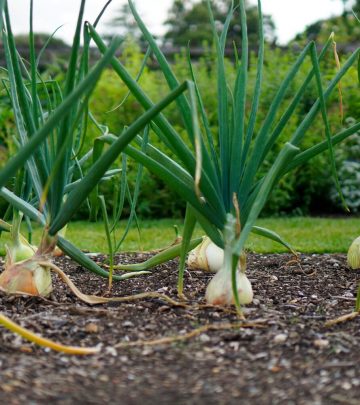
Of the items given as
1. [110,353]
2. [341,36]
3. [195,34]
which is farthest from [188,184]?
[195,34]

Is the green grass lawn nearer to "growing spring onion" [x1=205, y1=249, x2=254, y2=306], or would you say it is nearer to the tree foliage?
"growing spring onion" [x1=205, y1=249, x2=254, y2=306]

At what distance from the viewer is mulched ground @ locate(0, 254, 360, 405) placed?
1.40 metres

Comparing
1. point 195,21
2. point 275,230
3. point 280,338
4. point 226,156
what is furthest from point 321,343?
point 195,21

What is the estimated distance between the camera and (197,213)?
6.55ft

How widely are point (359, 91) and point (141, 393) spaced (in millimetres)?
5348

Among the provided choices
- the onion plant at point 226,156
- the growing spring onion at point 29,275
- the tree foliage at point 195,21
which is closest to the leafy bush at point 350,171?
the onion plant at point 226,156

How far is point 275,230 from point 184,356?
12.1 feet

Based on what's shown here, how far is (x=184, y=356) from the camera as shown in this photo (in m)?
1.61

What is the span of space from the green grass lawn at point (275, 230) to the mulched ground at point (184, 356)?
1.55m

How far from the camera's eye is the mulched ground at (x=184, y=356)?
1.40m

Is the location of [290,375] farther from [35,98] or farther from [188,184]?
[35,98]

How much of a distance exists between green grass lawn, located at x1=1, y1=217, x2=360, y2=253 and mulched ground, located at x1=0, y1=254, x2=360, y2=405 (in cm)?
155

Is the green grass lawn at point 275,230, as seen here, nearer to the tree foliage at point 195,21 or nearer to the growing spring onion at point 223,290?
the growing spring onion at point 223,290

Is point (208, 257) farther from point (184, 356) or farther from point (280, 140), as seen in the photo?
point (280, 140)
